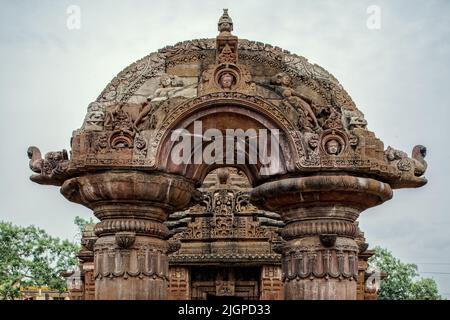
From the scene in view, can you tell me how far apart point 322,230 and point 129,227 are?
2.36 m

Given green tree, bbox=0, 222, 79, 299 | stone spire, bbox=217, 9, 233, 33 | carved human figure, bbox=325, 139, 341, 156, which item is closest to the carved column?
carved human figure, bbox=325, 139, 341, 156

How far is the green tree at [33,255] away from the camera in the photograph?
49625mm

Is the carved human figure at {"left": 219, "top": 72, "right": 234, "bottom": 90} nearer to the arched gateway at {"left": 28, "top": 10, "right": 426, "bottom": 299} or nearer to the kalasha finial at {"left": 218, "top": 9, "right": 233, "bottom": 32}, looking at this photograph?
the arched gateway at {"left": 28, "top": 10, "right": 426, "bottom": 299}

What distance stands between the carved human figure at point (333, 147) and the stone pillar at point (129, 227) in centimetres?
186

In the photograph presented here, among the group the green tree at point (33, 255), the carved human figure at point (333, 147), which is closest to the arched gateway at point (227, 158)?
the carved human figure at point (333, 147)

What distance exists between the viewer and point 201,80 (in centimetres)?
1288

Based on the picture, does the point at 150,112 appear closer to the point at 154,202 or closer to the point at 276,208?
the point at 154,202

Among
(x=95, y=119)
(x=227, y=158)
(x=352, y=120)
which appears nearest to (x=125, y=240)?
(x=95, y=119)

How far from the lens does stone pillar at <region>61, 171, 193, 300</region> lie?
12.6m

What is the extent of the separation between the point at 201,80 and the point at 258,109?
83 cm

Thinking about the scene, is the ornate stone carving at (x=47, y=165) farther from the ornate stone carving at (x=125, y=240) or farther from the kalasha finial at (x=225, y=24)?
the kalasha finial at (x=225, y=24)

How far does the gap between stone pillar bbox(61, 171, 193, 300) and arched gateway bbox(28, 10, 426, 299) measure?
0.01 m
